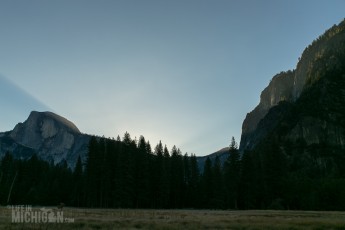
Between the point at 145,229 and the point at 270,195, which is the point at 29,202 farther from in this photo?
the point at 145,229

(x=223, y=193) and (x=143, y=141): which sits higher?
(x=143, y=141)

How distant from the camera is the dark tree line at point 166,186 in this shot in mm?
80062

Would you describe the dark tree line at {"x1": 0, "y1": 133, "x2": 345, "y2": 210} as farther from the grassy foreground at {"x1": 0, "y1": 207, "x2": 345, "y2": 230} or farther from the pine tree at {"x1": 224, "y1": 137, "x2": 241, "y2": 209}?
the grassy foreground at {"x1": 0, "y1": 207, "x2": 345, "y2": 230}

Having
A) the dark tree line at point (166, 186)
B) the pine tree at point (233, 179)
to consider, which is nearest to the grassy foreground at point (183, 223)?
the dark tree line at point (166, 186)

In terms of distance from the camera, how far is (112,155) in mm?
85688

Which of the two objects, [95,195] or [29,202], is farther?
[29,202]

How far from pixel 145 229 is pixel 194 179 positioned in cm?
7618

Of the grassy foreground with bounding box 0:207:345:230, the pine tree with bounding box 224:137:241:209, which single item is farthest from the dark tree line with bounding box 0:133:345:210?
the grassy foreground with bounding box 0:207:345:230

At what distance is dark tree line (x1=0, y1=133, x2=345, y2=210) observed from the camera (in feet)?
263

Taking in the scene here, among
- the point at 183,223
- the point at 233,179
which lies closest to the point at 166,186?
the point at 233,179

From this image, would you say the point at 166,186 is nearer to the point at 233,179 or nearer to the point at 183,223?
the point at 233,179

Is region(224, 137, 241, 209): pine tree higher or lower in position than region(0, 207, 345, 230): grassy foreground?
higher

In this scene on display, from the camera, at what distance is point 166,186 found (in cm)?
8638

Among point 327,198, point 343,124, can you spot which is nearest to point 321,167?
point 343,124
